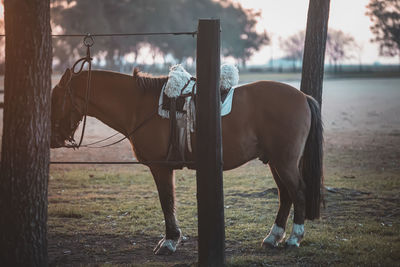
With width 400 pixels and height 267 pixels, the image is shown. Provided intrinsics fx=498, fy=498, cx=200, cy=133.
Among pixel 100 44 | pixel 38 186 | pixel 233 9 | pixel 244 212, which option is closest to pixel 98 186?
pixel 244 212

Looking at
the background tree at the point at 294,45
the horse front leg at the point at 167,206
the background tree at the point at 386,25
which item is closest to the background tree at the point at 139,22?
the background tree at the point at 386,25

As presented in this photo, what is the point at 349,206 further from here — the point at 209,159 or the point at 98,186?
the point at 98,186

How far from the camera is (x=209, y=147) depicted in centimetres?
435

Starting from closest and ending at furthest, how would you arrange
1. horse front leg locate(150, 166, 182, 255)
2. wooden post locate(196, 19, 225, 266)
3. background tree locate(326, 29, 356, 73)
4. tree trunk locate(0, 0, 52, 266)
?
tree trunk locate(0, 0, 52, 266) → wooden post locate(196, 19, 225, 266) → horse front leg locate(150, 166, 182, 255) → background tree locate(326, 29, 356, 73)

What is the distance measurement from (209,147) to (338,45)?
109978 mm

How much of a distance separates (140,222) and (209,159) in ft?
9.19

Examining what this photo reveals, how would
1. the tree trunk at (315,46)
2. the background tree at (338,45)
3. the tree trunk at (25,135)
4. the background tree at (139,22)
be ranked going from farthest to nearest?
the background tree at (338,45) → the background tree at (139,22) → the tree trunk at (315,46) → the tree trunk at (25,135)

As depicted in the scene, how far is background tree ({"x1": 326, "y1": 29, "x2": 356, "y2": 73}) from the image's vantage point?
345 ft

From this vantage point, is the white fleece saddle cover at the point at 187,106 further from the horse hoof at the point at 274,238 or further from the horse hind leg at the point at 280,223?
the horse hoof at the point at 274,238

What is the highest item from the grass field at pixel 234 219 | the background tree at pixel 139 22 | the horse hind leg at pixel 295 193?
the background tree at pixel 139 22

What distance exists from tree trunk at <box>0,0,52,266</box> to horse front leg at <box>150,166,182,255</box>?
147 cm

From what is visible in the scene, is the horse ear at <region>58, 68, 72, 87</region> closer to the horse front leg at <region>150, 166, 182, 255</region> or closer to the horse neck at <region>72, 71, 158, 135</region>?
the horse neck at <region>72, 71, 158, 135</region>

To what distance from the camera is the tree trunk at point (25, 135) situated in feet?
13.2

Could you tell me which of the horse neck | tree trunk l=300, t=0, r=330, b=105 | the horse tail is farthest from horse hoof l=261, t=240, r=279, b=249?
tree trunk l=300, t=0, r=330, b=105
